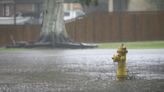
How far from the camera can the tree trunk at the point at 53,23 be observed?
A: 106ft

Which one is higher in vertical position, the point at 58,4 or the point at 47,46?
the point at 58,4

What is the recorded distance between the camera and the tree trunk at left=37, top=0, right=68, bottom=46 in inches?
1272

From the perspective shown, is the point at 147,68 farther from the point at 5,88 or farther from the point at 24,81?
the point at 5,88

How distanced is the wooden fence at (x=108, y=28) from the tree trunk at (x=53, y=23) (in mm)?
6285

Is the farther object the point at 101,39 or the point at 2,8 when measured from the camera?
the point at 2,8

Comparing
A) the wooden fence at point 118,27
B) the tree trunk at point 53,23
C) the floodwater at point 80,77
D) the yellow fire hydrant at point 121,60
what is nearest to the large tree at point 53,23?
the tree trunk at point 53,23

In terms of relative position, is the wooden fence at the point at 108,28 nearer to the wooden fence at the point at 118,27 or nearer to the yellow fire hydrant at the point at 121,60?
the wooden fence at the point at 118,27

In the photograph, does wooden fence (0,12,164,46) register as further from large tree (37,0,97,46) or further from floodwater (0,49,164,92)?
floodwater (0,49,164,92)

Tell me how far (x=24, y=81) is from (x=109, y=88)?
2.54m

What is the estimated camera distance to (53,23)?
107ft

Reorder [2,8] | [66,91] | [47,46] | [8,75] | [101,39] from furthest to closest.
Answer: [2,8]
[101,39]
[47,46]
[8,75]
[66,91]

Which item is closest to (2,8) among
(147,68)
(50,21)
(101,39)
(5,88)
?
(101,39)

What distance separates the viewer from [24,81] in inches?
539

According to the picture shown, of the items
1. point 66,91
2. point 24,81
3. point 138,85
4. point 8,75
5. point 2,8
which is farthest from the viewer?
point 2,8
